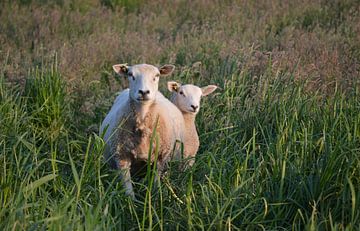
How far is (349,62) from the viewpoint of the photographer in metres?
7.98

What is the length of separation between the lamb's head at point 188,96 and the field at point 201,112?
1.20ft

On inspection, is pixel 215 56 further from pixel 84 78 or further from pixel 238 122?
pixel 238 122

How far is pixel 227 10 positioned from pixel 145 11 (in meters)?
1.62

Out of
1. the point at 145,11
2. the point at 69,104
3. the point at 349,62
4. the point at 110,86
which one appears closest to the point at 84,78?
the point at 110,86

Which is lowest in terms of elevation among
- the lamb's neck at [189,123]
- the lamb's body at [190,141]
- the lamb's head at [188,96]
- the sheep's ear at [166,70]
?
the lamb's body at [190,141]

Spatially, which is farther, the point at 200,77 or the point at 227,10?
the point at 227,10

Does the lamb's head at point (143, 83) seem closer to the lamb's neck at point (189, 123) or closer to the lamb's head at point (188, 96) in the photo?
the lamb's head at point (188, 96)

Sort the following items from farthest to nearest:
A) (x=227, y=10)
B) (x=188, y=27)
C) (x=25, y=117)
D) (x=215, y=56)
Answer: (x=227, y=10) → (x=188, y=27) → (x=215, y=56) → (x=25, y=117)

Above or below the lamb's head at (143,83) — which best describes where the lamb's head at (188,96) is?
below

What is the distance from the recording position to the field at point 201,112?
4219mm

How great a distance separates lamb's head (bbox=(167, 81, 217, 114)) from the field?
37 centimetres

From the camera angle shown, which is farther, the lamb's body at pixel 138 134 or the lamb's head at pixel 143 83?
the lamb's body at pixel 138 134

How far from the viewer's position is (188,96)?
6.20 m

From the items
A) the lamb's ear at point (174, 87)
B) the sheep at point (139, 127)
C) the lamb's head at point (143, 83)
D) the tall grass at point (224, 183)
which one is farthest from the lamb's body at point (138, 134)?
the lamb's ear at point (174, 87)
